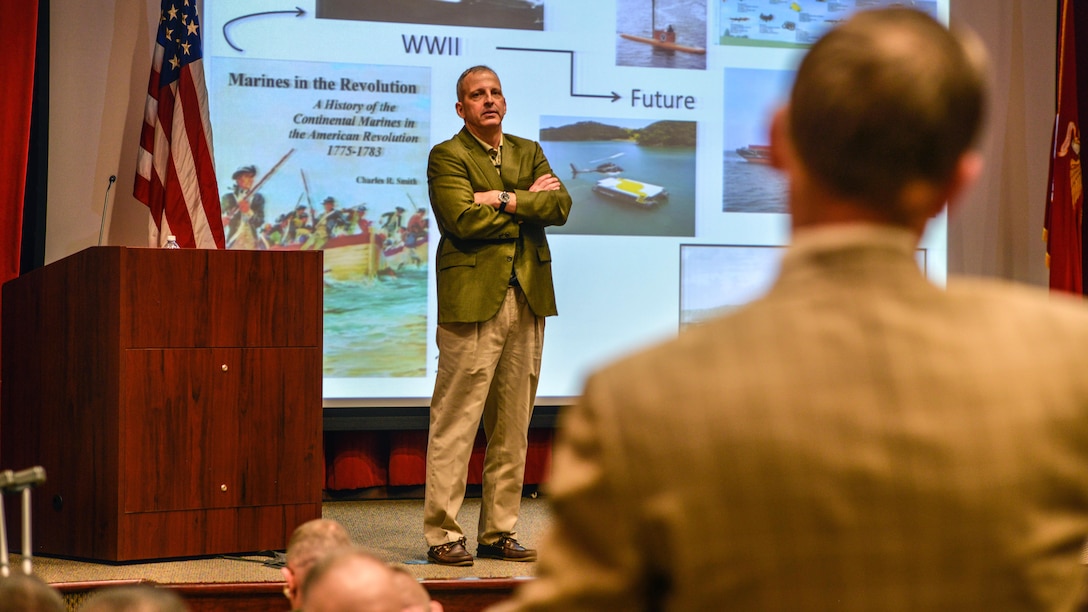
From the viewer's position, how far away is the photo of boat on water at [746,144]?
5527 millimetres

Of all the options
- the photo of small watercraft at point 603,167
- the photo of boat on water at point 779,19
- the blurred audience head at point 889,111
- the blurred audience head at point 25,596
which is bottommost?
the blurred audience head at point 25,596

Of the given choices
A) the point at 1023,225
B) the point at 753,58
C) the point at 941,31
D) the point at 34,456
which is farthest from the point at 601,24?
the point at 941,31

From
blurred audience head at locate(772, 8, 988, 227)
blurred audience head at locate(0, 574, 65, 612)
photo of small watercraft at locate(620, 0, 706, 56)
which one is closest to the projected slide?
photo of small watercraft at locate(620, 0, 706, 56)

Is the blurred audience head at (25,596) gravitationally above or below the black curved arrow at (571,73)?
below

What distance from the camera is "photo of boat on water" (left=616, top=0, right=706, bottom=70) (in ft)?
17.8

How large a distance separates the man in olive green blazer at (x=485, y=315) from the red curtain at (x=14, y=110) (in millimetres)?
1983

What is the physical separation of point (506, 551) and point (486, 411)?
495mm

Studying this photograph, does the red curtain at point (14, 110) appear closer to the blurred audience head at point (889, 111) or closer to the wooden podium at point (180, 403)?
the wooden podium at point (180, 403)

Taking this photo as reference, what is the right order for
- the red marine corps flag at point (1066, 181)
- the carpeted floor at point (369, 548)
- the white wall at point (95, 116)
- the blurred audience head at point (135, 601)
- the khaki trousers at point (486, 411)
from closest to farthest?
1. the blurred audience head at point (135, 601)
2. the carpeted floor at point (369, 548)
3. the khaki trousers at point (486, 411)
4. the white wall at point (95, 116)
5. the red marine corps flag at point (1066, 181)

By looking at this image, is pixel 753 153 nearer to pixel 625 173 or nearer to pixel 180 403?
pixel 625 173

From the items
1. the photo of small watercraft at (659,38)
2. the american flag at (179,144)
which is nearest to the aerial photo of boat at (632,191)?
the photo of small watercraft at (659,38)

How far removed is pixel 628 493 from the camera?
74 cm

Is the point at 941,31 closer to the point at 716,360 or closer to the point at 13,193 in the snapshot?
the point at 716,360

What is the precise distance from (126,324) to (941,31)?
329 cm
